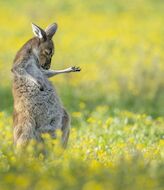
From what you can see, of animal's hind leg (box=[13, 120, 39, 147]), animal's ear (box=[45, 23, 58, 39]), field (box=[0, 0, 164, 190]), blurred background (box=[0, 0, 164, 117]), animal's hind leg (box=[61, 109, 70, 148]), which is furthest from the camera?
blurred background (box=[0, 0, 164, 117])

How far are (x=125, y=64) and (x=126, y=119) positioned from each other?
7.35 meters

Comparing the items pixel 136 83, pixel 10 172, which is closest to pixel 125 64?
pixel 136 83

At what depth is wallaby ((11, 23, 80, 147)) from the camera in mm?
7707

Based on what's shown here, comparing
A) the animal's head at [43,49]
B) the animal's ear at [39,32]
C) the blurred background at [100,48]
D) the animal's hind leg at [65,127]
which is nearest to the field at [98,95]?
the blurred background at [100,48]

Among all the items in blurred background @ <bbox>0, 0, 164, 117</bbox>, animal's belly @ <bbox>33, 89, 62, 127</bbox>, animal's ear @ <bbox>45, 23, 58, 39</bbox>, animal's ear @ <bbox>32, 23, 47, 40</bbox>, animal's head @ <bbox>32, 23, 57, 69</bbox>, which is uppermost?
blurred background @ <bbox>0, 0, 164, 117</bbox>

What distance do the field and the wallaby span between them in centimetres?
29

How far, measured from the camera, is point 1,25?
23.1 metres

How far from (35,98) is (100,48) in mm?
12328

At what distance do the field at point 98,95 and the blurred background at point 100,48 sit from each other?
0.02 meters

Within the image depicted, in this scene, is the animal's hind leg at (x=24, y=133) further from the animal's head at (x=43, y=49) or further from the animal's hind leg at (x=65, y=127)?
the animal's head at (x=43, y=49)

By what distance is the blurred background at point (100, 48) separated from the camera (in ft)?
46.6

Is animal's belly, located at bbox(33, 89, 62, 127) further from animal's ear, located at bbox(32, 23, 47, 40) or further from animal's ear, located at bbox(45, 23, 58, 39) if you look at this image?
animal's ear, located at bbox(45, 23, 58, 39)

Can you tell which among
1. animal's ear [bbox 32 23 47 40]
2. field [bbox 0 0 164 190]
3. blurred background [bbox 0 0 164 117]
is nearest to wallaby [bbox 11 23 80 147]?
animal's ear [bbox 32 23 47 40]

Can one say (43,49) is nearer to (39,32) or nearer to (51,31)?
(39,32)
